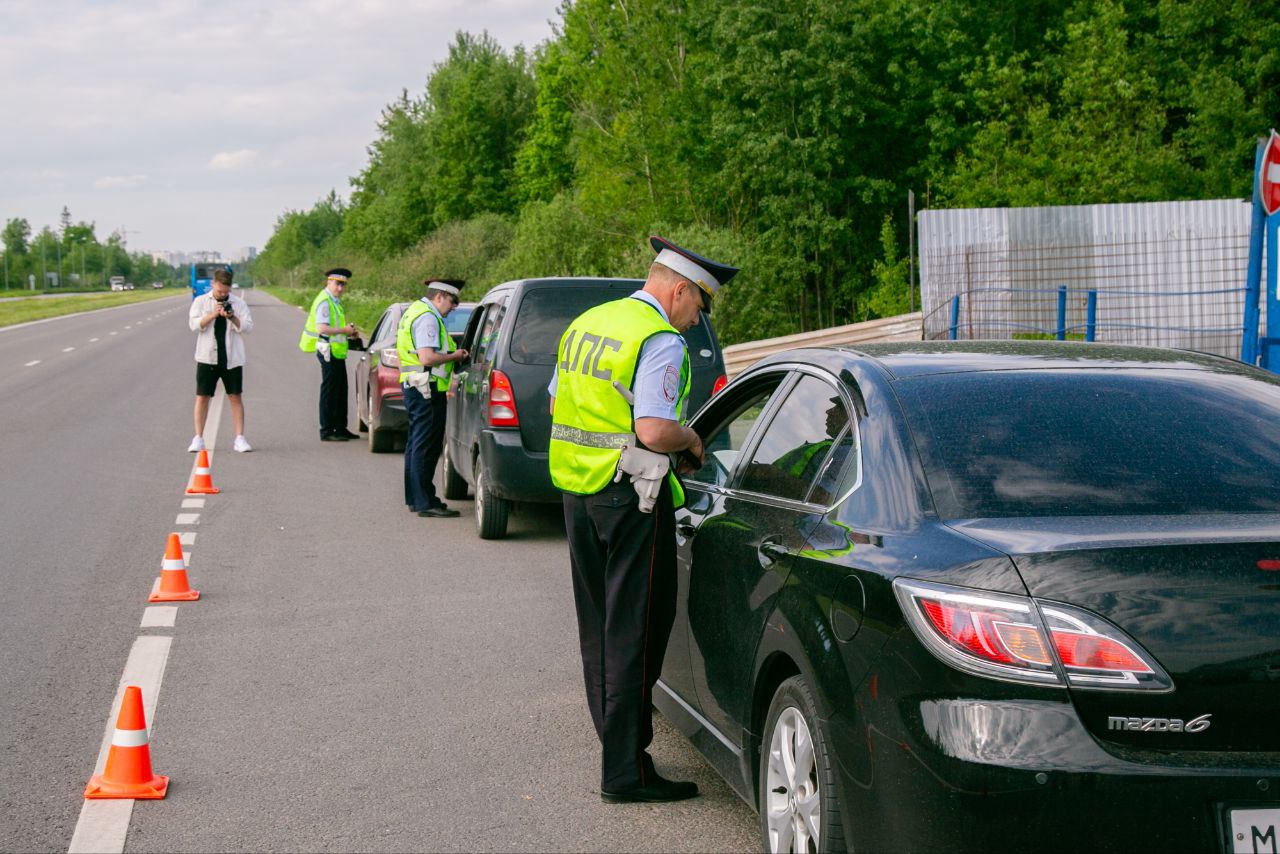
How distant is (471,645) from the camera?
6.91 meters

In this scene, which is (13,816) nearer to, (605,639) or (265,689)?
(265,689)

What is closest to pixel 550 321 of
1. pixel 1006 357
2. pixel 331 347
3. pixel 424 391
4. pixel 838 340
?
pixel 424 391

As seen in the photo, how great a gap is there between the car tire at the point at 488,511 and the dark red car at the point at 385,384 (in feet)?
13.6

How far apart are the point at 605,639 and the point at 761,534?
2.97 feet

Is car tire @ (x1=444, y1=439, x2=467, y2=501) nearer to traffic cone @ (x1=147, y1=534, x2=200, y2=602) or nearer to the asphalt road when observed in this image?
the asphalt road

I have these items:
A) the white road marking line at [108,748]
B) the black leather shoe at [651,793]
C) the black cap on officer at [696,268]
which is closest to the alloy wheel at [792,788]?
the black leather shoe at [651,793]

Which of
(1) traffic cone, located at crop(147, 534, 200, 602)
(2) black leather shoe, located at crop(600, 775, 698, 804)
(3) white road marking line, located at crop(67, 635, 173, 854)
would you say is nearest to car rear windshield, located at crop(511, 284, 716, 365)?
(1) traffic cone, located at crop(147, 534, 200, 602)

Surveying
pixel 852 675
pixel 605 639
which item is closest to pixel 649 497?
pixel 605 639

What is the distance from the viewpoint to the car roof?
4.04 m

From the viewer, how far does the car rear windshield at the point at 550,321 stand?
9773 millimetres

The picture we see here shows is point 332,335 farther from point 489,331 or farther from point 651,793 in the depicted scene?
point 651,793

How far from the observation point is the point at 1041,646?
291 centimetres

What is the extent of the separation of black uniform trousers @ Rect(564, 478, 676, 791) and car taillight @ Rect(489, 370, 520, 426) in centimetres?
495

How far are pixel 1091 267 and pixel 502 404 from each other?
16123mm
